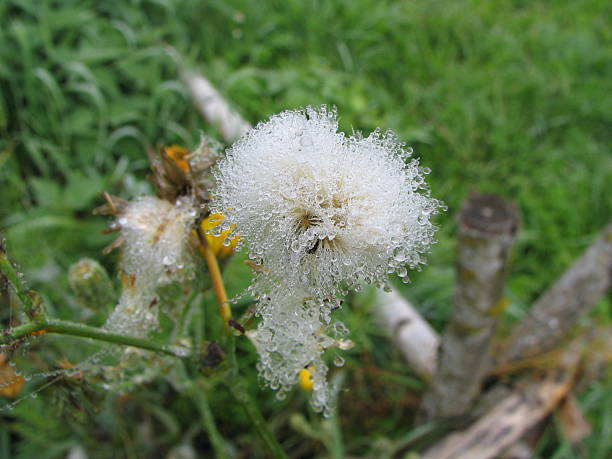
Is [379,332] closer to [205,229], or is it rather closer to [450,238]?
[450,238]

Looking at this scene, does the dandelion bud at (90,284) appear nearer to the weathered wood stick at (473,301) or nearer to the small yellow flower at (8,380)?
the small yellow flower at (8,380)

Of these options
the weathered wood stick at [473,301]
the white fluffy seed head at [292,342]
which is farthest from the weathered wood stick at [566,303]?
the white fluffy seed head at [292,342]

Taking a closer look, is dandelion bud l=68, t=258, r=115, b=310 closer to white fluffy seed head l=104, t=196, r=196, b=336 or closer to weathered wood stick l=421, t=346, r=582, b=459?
white fluffy seed head l=104, t=196, r=196, b=336

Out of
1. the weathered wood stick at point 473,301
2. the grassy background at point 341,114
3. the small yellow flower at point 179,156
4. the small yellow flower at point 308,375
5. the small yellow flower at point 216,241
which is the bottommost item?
the small yellow flower at point 308,375

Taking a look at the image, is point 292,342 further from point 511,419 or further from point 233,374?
point 511,419

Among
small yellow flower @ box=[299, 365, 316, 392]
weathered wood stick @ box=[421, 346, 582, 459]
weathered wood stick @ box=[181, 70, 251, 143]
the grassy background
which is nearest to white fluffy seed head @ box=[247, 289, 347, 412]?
small yellow flower @ box=[299, 365, 316, 392]

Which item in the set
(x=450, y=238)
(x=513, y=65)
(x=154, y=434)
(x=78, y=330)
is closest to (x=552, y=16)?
(x=513, y=65)

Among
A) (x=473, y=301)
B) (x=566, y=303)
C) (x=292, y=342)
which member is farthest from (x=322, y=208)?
(x=566, y=303)

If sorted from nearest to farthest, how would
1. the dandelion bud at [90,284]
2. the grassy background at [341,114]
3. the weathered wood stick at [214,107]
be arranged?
1. the dandelion bud at [90,284]
2. the grassy background at [341,114]
3. the weathered wood stick at [214,107]
